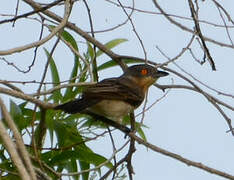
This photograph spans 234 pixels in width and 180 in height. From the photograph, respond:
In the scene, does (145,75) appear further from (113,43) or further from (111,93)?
(113,43)

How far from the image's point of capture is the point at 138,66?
21.2ft

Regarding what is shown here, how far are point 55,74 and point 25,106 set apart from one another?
1.28 ft

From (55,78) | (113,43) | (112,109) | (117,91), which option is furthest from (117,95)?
(55,78)

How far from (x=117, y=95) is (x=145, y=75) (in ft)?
2.43

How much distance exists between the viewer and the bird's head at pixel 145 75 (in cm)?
607

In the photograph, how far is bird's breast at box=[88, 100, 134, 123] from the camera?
206 inches

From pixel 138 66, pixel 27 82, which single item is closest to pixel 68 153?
pixel 27 82

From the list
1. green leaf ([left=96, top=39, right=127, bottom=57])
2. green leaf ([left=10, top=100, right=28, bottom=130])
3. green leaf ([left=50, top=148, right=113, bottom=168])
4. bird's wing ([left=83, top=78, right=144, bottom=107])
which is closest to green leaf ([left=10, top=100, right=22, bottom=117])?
green leaf ([left=10, top=100, right=28, bottom=130])

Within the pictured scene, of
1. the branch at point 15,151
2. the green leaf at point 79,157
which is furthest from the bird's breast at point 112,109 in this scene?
the branch at point 15,151

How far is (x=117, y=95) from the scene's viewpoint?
18.2ft

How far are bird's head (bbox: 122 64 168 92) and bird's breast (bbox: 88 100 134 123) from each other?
2.16 feet

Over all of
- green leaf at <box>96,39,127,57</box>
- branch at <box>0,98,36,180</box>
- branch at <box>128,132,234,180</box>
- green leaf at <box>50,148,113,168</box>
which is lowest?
branch at <box>0,98,36,180</box>

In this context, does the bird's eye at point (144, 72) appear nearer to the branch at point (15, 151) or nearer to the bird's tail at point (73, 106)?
the bird's tail at point (73, 106)

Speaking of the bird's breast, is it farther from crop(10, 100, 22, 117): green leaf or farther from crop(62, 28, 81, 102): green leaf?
crop(10, 100, 22, 117): green leaf
